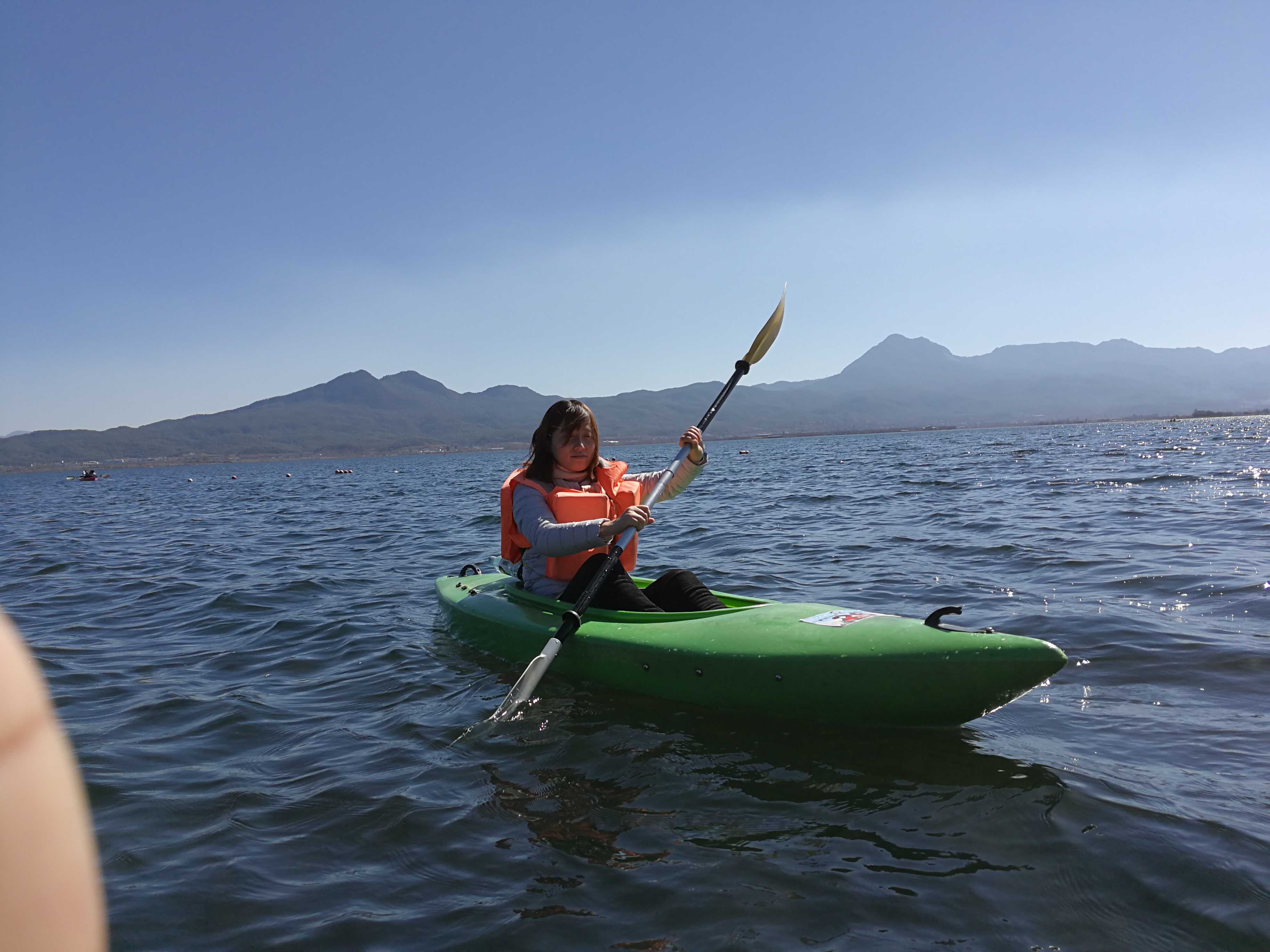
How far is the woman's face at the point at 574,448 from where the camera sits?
18.7 feet

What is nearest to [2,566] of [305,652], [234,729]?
[305,652]

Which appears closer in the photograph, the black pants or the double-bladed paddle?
the double-bladed paddle

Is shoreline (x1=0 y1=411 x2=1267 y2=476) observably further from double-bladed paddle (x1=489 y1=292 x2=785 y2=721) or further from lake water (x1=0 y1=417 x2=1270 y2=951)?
double-bladed paddle (x1=489 y1=292 x2=785 y2=721)

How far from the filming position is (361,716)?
16.4 ft

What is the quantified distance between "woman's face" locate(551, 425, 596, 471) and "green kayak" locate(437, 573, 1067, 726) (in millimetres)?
1085

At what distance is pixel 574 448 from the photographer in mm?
5727

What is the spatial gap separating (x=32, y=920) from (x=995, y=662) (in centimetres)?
402

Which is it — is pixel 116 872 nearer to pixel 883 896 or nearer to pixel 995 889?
pixel 883 896

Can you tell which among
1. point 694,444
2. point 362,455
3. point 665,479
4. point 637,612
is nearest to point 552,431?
point 665,479

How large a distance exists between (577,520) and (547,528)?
307mm

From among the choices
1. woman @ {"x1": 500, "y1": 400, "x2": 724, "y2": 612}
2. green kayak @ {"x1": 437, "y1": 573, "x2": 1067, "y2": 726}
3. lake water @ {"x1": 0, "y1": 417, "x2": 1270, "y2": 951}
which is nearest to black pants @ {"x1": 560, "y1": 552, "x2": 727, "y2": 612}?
woman @ {"x1": 500, "y1": 400, "x2": 724, "y2": 612}

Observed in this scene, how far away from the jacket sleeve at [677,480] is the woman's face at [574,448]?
23.8 inches

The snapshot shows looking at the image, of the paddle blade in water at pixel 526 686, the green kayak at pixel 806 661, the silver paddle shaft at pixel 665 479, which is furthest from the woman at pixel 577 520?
the paddle blade in water at pixel 526 686

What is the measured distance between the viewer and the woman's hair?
18.6ft
